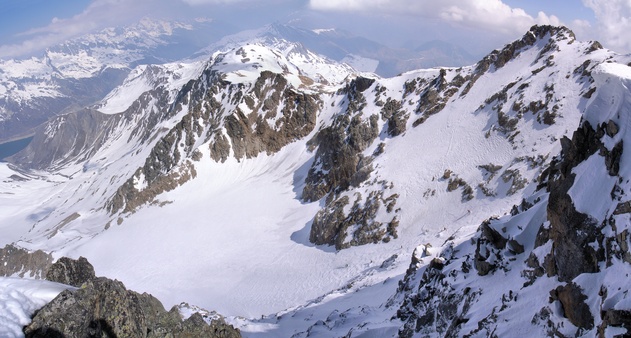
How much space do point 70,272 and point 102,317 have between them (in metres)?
7.22

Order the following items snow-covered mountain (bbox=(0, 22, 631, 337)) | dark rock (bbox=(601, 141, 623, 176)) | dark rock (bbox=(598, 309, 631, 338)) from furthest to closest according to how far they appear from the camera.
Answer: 1. snow-covered mountain (bbox=(0, 22, 631, 337))
2. dark rock (bbox=(601, 141, 623, 176))
3. dark rock (bbox=(598, 309, 631, 338))

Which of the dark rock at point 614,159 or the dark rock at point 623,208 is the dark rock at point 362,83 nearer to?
the dark rock at point 614,159

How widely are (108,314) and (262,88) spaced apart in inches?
3785

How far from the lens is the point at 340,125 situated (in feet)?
249

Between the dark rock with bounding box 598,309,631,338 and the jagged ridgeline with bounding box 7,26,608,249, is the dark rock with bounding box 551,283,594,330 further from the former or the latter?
the jagged ridgeline with bounding box 7,26,608,249

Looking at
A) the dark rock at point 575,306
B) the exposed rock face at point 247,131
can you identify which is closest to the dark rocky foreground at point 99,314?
the dark rock at point 575,306

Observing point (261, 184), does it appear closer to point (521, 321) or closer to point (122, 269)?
point (122, 269)

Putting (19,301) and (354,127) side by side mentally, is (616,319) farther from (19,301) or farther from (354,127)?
(354,127)

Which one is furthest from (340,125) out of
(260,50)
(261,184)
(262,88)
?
(260,50)

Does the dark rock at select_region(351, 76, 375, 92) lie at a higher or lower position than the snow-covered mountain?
higher

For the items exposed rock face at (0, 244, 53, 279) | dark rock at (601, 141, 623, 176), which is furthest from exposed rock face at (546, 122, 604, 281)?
exposed rock face at (0, 244, 53, 279)

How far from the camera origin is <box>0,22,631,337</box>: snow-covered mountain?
45.6 ft

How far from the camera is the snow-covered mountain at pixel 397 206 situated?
13914mm

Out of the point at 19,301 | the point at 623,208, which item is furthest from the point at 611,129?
the point at 19,301
